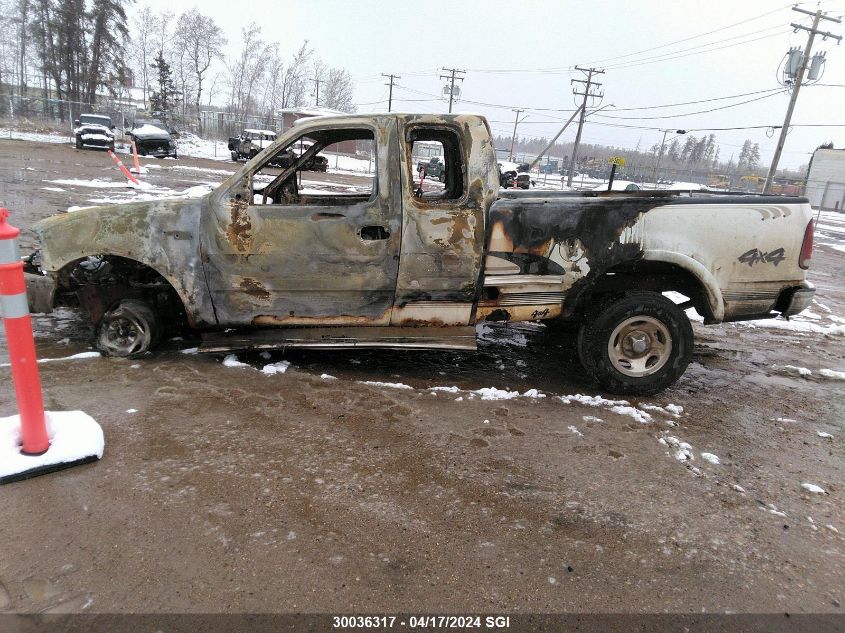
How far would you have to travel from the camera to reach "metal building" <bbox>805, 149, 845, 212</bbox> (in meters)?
40.4

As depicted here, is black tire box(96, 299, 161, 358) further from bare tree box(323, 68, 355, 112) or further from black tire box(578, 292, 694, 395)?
bare tree box(323, 68, 355, 112)

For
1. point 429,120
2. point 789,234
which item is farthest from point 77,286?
point 789,234

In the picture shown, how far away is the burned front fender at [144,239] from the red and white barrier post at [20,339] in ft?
4.77

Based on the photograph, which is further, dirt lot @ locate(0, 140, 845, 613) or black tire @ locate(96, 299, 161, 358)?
black tire @ locate(96, 299, 161, 358)

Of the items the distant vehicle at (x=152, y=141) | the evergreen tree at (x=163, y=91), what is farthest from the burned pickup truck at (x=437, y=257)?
the evergreen tree at (x=163, y=91)

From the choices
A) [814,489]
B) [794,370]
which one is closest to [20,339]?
[814,489]

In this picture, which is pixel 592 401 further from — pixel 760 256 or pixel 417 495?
pixel 417 495

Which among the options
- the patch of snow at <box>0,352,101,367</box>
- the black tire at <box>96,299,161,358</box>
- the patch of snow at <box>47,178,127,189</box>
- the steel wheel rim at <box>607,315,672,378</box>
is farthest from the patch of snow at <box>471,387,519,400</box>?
the patch of snow at <box>47,178,127,189</box>

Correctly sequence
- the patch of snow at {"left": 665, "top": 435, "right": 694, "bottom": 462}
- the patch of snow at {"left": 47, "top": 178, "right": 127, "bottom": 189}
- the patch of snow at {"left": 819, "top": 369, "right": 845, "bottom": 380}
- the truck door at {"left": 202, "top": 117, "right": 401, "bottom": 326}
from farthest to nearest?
the patch of snow at {"left": 47, "top": 178, "right": 127, "bottom": 189} < the patch of snow at {"left": 819, "top": 369, "right": 845, "bottom": 380} < the truck door at {"left": 202, "top": 117, "right": 401, "bottom": 326} < the patch of snow at {"left": 665, "top": 435, "right": 694, "bottom": 462}

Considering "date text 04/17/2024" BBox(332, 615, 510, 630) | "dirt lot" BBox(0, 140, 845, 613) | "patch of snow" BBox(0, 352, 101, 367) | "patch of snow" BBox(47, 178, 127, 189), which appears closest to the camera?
"date text 04/17/2024" BBox(332, 615, 510, 630)

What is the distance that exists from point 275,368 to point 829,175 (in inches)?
2184

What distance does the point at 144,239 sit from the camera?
3.98m

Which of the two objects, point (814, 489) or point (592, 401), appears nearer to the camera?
point (814, 489)

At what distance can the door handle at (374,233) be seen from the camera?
3.95m
